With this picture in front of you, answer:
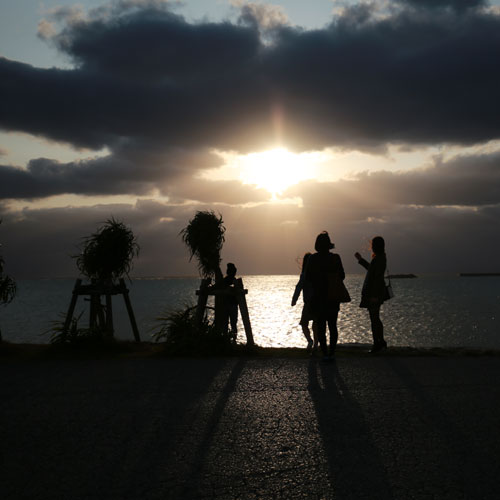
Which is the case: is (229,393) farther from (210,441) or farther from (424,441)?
(424,441)

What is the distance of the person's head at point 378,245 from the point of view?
11.2 meters

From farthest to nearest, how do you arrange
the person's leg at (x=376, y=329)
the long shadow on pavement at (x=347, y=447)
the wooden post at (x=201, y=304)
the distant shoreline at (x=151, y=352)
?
the wooden post at (x=201, y=304)
the person's leg at (x=376, y=329)
the distant shoreline at (x=151, y=352)
the long shadow on pavement at (x=347, y=447)

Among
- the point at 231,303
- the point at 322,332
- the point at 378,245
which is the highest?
the point at 378,245

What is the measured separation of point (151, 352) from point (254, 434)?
667 cm

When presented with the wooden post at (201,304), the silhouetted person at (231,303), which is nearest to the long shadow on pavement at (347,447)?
the wooden post at (201,304)

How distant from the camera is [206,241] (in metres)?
12.3

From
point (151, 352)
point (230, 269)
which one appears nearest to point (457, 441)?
point (151, 352)

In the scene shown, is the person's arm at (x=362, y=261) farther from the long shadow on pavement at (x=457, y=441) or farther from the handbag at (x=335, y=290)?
the long shadow on pavement at (x=457, y=441)

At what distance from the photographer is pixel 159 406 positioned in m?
6.38

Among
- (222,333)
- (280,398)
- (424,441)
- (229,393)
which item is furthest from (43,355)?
(424,441)

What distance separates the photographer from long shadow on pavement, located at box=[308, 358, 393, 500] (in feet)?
12.8

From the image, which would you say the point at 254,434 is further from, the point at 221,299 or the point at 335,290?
the point at 221,299

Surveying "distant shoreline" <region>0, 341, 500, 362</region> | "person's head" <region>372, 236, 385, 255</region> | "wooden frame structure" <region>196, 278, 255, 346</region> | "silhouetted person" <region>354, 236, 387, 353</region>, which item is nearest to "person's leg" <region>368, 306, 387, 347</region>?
"silhouetted person" <region>354, 236, 387, 353</region>

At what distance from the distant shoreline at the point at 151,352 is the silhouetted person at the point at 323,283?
1.11 metres
